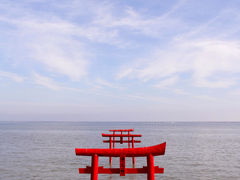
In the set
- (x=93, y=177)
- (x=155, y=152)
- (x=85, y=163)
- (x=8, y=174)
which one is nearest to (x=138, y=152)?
(x=155, y=152)

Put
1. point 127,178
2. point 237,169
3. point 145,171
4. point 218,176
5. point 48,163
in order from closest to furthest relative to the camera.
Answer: point 145,171 < point 127,178 < point 218,176 < point 237,169 < point 48,163

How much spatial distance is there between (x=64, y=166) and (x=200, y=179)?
12.9m

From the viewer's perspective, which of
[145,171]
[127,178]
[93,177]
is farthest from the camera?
[127,178]

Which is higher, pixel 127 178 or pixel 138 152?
pixel 138 152

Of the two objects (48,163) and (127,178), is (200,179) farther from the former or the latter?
(48,163)

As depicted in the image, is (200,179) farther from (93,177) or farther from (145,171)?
(93,177)

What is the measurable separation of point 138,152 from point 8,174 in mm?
16848

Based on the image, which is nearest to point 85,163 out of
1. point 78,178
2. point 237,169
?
point 78,178

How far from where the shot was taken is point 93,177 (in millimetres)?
8141

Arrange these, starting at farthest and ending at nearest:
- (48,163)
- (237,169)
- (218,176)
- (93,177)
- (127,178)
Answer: (48,163) < (237,169) < (218,176) < (127,178) < (93,177)

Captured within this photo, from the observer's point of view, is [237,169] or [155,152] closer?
[155,152]

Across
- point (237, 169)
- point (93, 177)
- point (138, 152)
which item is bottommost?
point (237, 169)

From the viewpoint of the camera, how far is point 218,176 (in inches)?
802

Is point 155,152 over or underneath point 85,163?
over
